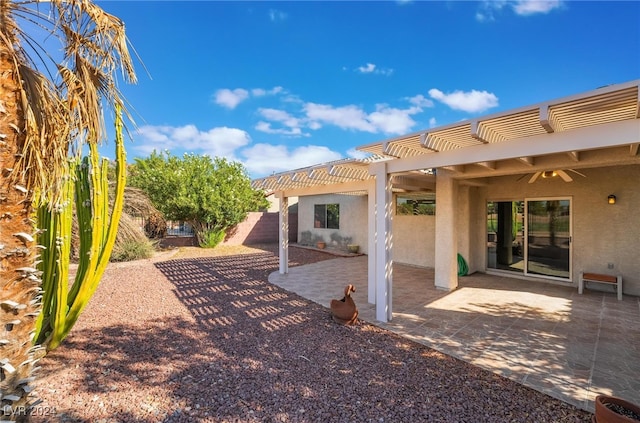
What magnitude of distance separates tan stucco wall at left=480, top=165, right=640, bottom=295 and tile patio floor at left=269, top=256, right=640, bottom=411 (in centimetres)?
76

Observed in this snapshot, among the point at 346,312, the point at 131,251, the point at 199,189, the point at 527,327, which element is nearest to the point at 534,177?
the point at 527,327

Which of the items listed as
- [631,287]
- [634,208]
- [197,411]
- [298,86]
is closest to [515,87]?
[634,208]

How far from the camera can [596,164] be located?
18.6 feet

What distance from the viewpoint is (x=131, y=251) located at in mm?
12164

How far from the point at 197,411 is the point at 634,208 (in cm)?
1017

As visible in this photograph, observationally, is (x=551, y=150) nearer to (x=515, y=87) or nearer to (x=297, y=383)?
(x=297, y=383)

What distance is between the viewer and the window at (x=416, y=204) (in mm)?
10953

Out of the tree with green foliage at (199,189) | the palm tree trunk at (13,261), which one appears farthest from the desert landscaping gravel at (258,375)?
the tree with green foliage at (199,189)

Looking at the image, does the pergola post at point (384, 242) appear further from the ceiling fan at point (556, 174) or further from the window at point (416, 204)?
the window at point (416, 204)

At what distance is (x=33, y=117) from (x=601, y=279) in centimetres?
1084

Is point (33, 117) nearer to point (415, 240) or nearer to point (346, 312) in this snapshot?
point (346, 312)

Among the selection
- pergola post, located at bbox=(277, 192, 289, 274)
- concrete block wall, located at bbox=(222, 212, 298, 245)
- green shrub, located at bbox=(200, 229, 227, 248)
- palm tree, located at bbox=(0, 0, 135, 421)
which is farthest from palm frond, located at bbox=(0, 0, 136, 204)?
concrete block wall, located at bbox=(222, 212, 298, 245)

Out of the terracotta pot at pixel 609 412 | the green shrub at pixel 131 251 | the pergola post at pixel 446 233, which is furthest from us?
the green shrub at pixel 131 251

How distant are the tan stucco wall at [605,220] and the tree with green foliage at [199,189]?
14.3 meters
